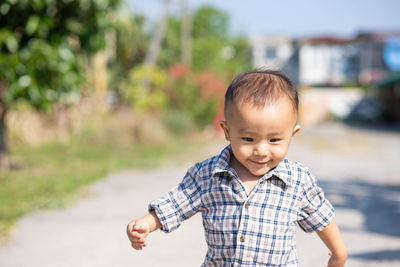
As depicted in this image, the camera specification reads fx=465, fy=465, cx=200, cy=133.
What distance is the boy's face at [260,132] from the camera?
5.99ft

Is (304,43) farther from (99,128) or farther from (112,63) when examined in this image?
(99,128)

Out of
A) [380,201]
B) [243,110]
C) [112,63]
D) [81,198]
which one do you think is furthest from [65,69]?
[112,63]

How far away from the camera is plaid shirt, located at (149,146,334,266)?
193cm

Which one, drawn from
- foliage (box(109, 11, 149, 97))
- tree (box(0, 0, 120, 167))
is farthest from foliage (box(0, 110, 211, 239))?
foliage (box(109, 11, 149, 97))

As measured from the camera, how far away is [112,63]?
27.5 meters

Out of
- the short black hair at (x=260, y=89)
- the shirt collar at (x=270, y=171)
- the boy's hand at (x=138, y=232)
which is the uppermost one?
the short black hair at (x=260, y=89)

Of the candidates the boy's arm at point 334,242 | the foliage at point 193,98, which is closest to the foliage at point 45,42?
the boy's arm at point 334,242

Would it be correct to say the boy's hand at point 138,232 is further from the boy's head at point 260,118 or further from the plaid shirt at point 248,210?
the boy's head at point 260,118

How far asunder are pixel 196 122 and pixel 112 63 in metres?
13.4

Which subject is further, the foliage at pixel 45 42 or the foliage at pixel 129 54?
the foliage at pixel 129 54

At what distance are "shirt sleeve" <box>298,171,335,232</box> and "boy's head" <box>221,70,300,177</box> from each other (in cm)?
22

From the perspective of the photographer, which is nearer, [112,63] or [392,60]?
[112,63]

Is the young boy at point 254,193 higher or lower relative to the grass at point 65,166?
higher

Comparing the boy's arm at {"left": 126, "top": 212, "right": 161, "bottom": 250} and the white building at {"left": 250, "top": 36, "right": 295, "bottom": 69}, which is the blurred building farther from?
the boy's arm at {"left": 126, "top": 212, "right": 161, "bottom": 250}
